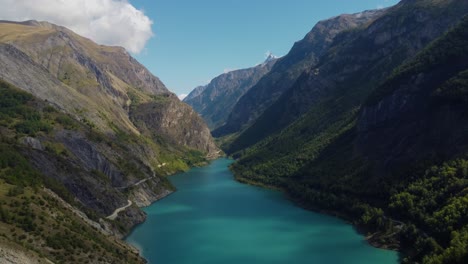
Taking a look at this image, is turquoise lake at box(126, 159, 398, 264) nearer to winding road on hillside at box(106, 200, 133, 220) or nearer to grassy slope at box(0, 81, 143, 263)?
winding road on hillside at box(106, 200, 133, 220)

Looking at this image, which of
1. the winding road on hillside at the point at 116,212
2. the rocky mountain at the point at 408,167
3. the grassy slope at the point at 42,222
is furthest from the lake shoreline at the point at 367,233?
the winding road on hillside at the point at 116,212

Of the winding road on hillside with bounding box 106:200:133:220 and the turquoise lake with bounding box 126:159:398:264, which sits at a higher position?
the winding road on hillside with bounding box 106:200:133:220

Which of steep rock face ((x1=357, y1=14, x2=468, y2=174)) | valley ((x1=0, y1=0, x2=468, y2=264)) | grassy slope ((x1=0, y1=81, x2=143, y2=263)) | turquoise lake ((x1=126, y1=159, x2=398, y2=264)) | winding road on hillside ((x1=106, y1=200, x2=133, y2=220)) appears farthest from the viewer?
steep rock face ((x1=357, y1=14, x2=468, y2=174))

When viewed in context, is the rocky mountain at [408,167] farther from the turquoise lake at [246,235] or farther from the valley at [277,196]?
the turquoise lake at [246,235]

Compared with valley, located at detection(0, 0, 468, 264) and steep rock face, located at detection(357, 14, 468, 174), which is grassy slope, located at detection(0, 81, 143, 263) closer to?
valley, located at detection(0, 0, 468, 264)

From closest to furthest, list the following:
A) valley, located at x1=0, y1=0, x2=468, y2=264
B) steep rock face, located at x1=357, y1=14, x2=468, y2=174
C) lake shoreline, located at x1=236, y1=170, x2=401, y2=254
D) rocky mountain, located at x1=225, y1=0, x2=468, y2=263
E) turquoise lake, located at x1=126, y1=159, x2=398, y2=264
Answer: valley, located at x1=0, y1=0, x2=468, y2=264
turquoise lake, located at x1=126, y1=159, x2=398, y2=264
rocky mountain, located at x1=225, y1=0, x2=468, y2=263
lake shoreline, located at x1=236, y1=170, x2=401, y2=254
steep rock face, located at x1=357, y1=14, x2=468, y2=174

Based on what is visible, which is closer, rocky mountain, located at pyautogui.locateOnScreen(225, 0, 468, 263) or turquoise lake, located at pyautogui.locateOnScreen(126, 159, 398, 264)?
turquoise lake, located at pyautogui.locateOnScreen(126, 159, 398, 264)

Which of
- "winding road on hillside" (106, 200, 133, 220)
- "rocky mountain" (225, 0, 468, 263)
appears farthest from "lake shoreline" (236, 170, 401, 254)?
"winding road on hillside" (106, 200, 133, 220)

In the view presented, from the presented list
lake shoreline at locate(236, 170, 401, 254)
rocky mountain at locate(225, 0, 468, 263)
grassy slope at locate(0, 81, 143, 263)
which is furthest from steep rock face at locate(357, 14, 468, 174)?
grassy slope at locate(0, 81, 143, 263)

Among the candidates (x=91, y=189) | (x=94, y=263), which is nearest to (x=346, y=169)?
(x=91, y=189)
